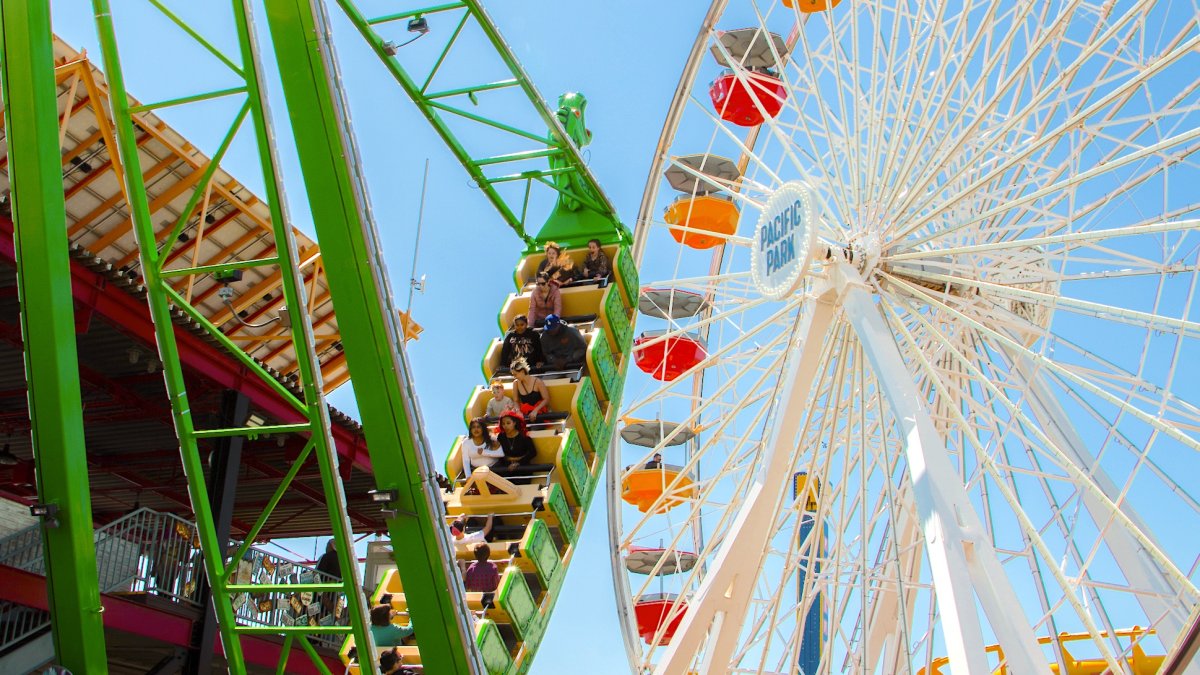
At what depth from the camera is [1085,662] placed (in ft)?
47.6

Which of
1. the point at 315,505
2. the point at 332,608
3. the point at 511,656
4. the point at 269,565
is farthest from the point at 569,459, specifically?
the point at 315,505

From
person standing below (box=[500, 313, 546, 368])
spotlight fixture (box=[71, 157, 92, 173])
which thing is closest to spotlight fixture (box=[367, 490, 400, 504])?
person standing below (box=[500, 313, 546, 368])

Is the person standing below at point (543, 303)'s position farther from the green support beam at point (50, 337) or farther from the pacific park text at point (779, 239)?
the green support beam at point (50, 337)

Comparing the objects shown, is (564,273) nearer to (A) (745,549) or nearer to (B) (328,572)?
(A) (745,549)

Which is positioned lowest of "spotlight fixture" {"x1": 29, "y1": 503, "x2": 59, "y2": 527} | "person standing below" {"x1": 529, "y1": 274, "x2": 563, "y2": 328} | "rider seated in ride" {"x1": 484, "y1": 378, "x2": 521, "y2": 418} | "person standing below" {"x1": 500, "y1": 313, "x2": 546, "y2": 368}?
"spotlight fixture" {"x1": 29, "y1": 503, "x2": 59, "y2": 527}

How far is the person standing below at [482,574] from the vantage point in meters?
9.39

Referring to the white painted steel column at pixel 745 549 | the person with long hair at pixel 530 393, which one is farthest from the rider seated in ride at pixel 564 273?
the white painted steel column at pixel 745 549

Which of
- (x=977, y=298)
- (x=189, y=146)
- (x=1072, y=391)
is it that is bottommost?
(x=1072, y=391)

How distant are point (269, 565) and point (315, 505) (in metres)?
3.35

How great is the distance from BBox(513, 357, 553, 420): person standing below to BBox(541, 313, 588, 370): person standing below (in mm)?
393

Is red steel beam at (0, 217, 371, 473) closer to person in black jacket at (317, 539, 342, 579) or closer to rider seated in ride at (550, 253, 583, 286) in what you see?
person in black jacket at (317, 539, 342, 579)

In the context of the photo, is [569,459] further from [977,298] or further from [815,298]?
[977,298]

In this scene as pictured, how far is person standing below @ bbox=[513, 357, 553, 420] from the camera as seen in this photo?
1126 centimetres

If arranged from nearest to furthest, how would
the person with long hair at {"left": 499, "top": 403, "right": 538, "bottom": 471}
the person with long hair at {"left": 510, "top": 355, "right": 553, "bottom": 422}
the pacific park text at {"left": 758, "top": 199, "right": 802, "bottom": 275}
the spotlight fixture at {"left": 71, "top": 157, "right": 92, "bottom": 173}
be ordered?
the person with long hair at {"left": 499, "top": 403, "right": 538, "bottom": 471} < the person with long hair at {"left": 510, "top": 355, "right": 553, "bottom": 422} < the pacific park text at {"left": 758, "top": 199, "right": 802, "bottom": 275} < the spotlight fixture at {"left": 71, "top": 157, "right": 92, "bottom": 173}
